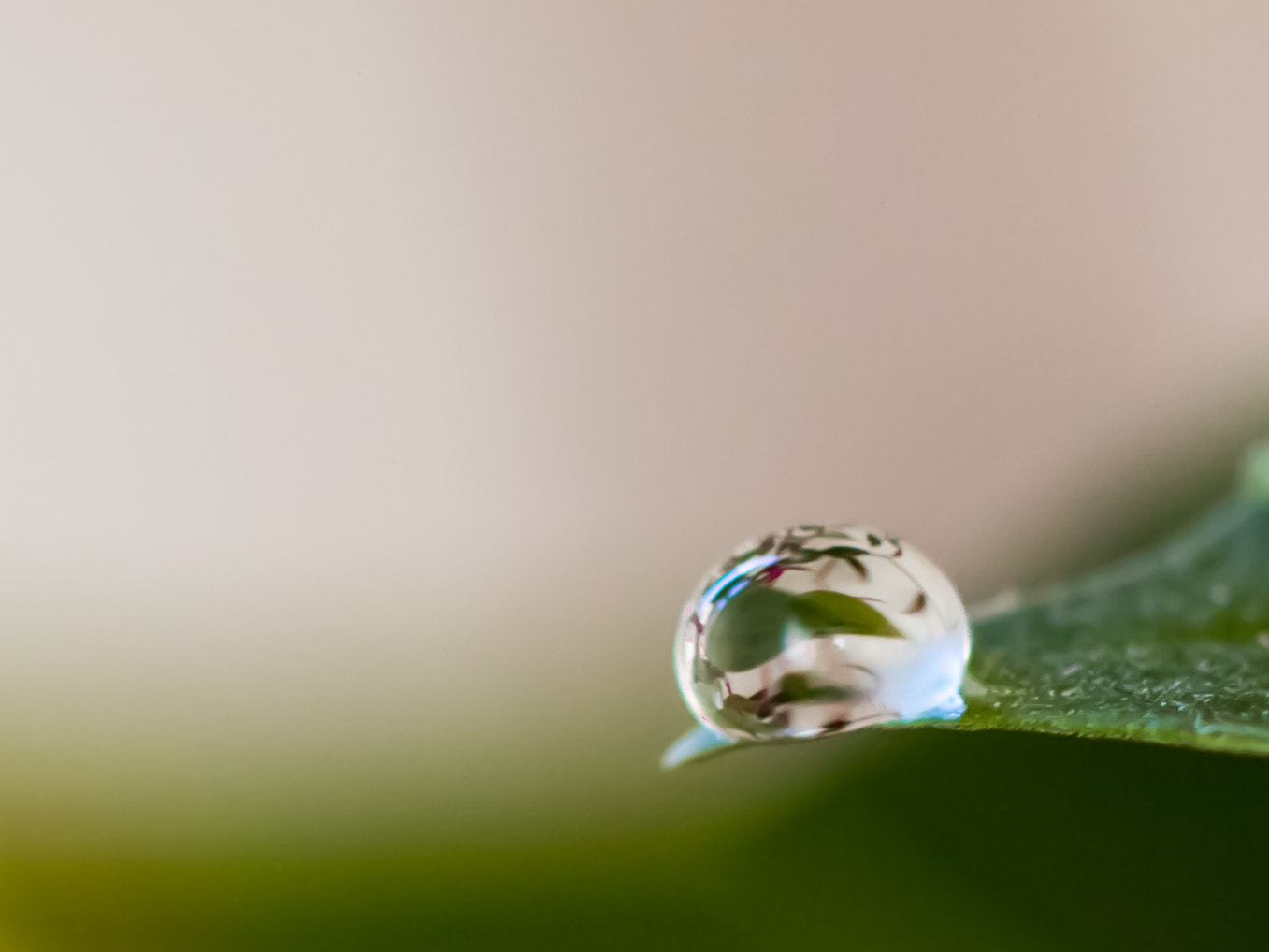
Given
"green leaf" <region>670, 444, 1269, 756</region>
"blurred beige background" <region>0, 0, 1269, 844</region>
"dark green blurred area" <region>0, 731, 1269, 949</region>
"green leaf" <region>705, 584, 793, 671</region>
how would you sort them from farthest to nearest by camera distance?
"blurred beige background" <region>0, 0, 1269, 844</region>, "dark green blurred area" <region>0, 731, 1269, 949</region>, "green leaf" <region>705, 584, 793, 671</region>, "green leaf" <region>670, 444, 1269, 756</region>

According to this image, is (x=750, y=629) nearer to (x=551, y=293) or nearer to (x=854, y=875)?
(x=854, y=875)

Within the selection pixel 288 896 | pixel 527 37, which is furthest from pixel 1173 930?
pixel 527 37

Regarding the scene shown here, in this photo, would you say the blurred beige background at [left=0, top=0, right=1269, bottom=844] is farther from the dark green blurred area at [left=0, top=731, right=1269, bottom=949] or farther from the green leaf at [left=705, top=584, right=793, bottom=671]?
the green leaf at [left=705, top=584, right=793, bottom=671]

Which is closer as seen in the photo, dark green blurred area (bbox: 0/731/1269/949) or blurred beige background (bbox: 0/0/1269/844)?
dark green blurred area (bbox: 0/731/1269/949)

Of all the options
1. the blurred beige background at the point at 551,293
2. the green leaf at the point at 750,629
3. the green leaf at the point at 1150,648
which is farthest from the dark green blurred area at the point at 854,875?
the blurred beige background at the point at 551,293

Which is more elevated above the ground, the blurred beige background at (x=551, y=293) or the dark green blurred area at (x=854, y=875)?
the blurred beige background at (x=551, y=293)

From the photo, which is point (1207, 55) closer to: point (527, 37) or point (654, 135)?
point (654, 135)

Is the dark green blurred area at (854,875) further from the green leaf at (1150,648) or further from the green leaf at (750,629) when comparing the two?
the green leaf at (750,629)

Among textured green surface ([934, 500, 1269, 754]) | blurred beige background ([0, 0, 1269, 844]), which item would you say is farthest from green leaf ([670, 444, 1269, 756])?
blurred beige background ([0, 0, 1269, 844])
